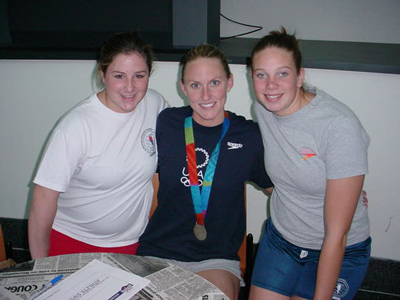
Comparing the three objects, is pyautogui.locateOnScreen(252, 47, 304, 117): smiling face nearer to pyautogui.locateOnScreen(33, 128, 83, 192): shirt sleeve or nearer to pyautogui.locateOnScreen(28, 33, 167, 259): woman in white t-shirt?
pyautogui.locateOnScreen(28, 33, 167, 259): woman in white t-shirt

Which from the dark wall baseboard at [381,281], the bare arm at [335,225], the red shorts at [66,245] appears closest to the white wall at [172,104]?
the dark wall baseboard at [381,281]

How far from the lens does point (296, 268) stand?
176cm

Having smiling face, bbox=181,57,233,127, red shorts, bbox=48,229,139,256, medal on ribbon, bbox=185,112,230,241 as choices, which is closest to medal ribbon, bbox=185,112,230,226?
medal on ribbon, bbox=185,112,230,241

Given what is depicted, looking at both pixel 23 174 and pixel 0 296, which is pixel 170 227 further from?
pixel 23 174

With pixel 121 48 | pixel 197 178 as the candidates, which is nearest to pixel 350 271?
pixel 197 178

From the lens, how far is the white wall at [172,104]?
7.34 ft

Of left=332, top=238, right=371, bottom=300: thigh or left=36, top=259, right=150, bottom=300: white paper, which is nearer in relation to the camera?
left=36, top=259, right=150, bottom=300: white paper

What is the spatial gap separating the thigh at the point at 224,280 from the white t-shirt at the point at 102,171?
451mm

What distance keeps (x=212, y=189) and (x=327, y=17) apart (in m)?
1.72

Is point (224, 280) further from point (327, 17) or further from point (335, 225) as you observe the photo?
point (327, 17)

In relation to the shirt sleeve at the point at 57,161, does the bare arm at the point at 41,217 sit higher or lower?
lower

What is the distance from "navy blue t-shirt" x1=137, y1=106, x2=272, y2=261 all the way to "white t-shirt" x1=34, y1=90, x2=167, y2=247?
103 millimetres

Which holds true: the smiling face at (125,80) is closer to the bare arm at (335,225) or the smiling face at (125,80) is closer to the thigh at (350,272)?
the bare arm at (335,225)

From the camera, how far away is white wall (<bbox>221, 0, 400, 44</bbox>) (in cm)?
262
